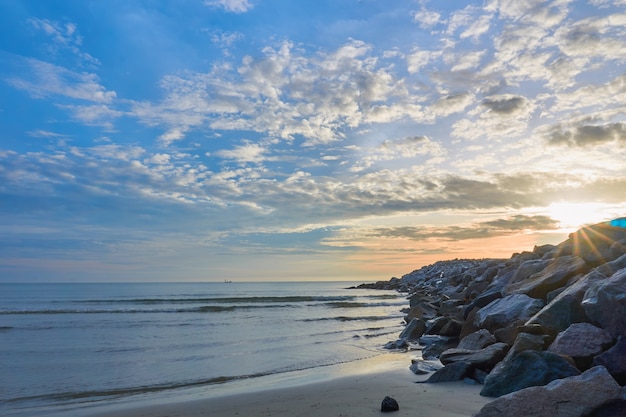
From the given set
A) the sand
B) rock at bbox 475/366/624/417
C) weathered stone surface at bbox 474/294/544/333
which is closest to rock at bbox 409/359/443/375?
the sand

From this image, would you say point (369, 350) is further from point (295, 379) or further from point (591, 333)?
point (591, 333)

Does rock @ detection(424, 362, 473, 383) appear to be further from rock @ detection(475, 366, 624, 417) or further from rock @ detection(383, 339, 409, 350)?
rock @ detection(383, 339, 409, 350)

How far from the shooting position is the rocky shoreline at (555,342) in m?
4.41

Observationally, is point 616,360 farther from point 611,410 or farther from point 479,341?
point 479,341

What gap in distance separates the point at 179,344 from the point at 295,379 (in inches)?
310

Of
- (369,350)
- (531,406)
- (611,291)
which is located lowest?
(369,350)

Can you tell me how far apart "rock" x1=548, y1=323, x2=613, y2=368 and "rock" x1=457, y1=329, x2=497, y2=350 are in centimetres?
259

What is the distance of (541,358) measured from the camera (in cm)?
593

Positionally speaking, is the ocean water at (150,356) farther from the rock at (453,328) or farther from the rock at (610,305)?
the rock at (610,305)

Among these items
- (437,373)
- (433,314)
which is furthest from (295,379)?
(433,314)

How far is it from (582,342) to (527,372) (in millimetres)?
1166

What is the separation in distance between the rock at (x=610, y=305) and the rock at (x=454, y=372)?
2.23 metres

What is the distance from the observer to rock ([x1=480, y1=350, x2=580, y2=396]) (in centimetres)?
574

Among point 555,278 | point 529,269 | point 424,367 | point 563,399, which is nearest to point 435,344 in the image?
point 424,367
